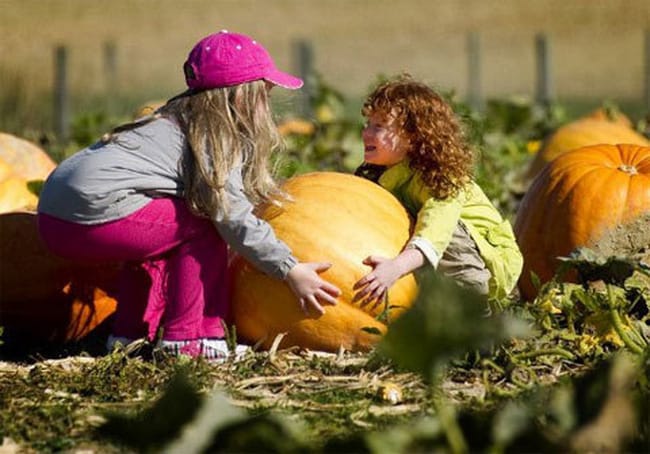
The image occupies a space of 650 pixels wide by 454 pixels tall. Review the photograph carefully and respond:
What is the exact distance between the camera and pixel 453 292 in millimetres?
2168

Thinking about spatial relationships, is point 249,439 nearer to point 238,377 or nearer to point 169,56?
point 238,377

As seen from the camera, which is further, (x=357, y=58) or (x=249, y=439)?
(x=357, y=58)

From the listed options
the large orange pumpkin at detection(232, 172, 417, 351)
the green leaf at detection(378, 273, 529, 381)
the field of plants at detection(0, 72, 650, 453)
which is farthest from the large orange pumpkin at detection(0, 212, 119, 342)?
the green leaf at detection(378, 273, 529, 381)

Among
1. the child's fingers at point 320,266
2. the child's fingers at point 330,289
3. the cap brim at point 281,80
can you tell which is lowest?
the child's fingers at point 330,289

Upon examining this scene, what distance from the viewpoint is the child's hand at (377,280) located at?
4270 millimetres

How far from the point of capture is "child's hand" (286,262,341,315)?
4.22m

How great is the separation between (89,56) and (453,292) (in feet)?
90.5

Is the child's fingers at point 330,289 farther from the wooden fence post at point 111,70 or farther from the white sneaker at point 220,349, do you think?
the wooden fence post at point 111,70

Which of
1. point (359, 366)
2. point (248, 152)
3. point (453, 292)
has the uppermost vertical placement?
point (453, 292)

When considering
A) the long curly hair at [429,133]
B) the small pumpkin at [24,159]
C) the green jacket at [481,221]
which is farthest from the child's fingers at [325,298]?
the small pumpkin at [24,159]

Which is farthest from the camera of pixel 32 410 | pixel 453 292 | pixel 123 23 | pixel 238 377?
pixel 123 23

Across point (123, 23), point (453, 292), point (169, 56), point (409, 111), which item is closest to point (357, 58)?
point (169, 56)

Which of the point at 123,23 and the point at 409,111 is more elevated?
the point at 409,111

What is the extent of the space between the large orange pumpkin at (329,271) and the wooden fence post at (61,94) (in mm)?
10093
